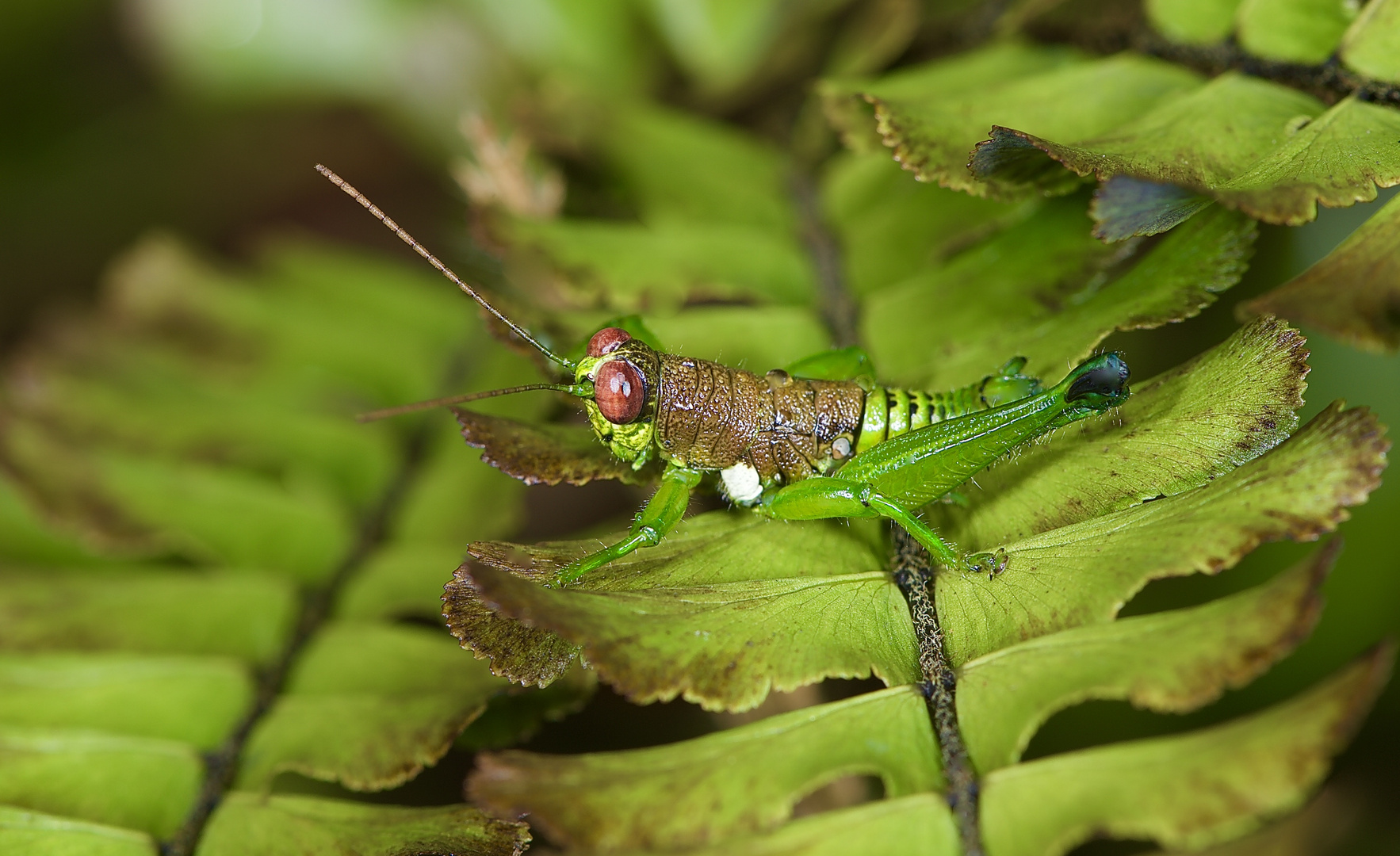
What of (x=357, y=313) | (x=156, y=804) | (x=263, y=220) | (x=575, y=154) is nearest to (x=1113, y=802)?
(x=156, y=804)

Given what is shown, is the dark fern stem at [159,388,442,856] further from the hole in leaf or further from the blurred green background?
the hole in leaf

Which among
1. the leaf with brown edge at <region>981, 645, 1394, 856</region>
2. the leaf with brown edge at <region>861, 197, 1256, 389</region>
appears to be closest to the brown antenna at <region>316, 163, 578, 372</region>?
the leaf with brown edge at <region>861, 197, 1256, 389</region>

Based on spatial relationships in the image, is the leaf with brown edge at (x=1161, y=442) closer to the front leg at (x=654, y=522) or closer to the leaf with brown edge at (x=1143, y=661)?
the leaf with brown edge at (x=1143, y=661)

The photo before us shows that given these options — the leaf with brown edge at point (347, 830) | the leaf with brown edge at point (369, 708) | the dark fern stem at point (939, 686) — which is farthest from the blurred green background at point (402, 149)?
the dark fern stem at point (939, 686)

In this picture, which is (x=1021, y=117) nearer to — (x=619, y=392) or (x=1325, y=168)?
(x=1325, y=168)

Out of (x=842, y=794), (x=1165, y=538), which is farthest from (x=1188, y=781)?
(x=842, y=794)
